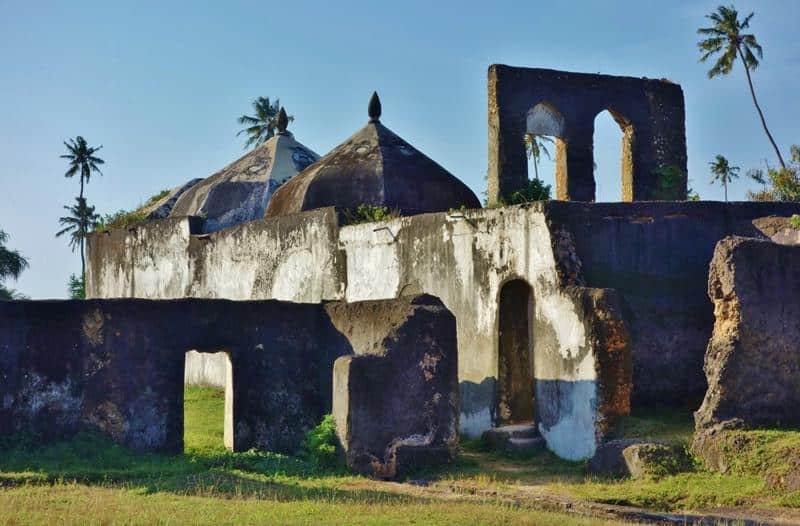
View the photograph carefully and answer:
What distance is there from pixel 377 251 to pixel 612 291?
16.0 ft

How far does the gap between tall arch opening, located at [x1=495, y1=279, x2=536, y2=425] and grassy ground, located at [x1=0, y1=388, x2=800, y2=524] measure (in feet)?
2.90

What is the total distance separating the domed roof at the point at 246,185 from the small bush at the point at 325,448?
1067cm

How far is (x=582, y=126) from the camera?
64.3 feet

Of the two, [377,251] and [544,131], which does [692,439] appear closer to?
[377,251]

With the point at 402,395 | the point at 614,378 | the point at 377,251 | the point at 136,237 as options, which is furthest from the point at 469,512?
the point at 136,237

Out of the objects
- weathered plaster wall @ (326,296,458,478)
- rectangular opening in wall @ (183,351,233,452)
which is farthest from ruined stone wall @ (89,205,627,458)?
weathered plaster wall @ (326,296,458,478)

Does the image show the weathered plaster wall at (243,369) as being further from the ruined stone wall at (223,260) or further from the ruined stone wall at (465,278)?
the ruined stone wall at (223,260)

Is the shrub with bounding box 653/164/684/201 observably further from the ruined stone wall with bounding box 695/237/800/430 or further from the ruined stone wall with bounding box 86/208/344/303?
the ruined stone wall with bounding box 695/237/800/430

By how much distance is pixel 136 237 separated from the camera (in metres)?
24.4

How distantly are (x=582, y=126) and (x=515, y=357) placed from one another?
5.53 meters

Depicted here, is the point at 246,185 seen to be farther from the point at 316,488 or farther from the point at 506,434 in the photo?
the point at 316,488

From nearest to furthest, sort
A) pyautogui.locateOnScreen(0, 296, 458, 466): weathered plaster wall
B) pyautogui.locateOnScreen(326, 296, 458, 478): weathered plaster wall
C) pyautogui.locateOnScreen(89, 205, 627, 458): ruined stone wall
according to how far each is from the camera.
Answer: pyautogui.locateOnScreen(326, 296, 458, 478): weathered plaster wall, pyautogui.locateOnScreen(0, 296, 458, 466): weathered plaster wall, pyautogui.locateOnScreen(89, 205, 627, 458): ruined stone wall

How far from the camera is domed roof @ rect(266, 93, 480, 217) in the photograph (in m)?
19.9

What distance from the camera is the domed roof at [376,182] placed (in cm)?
1994
